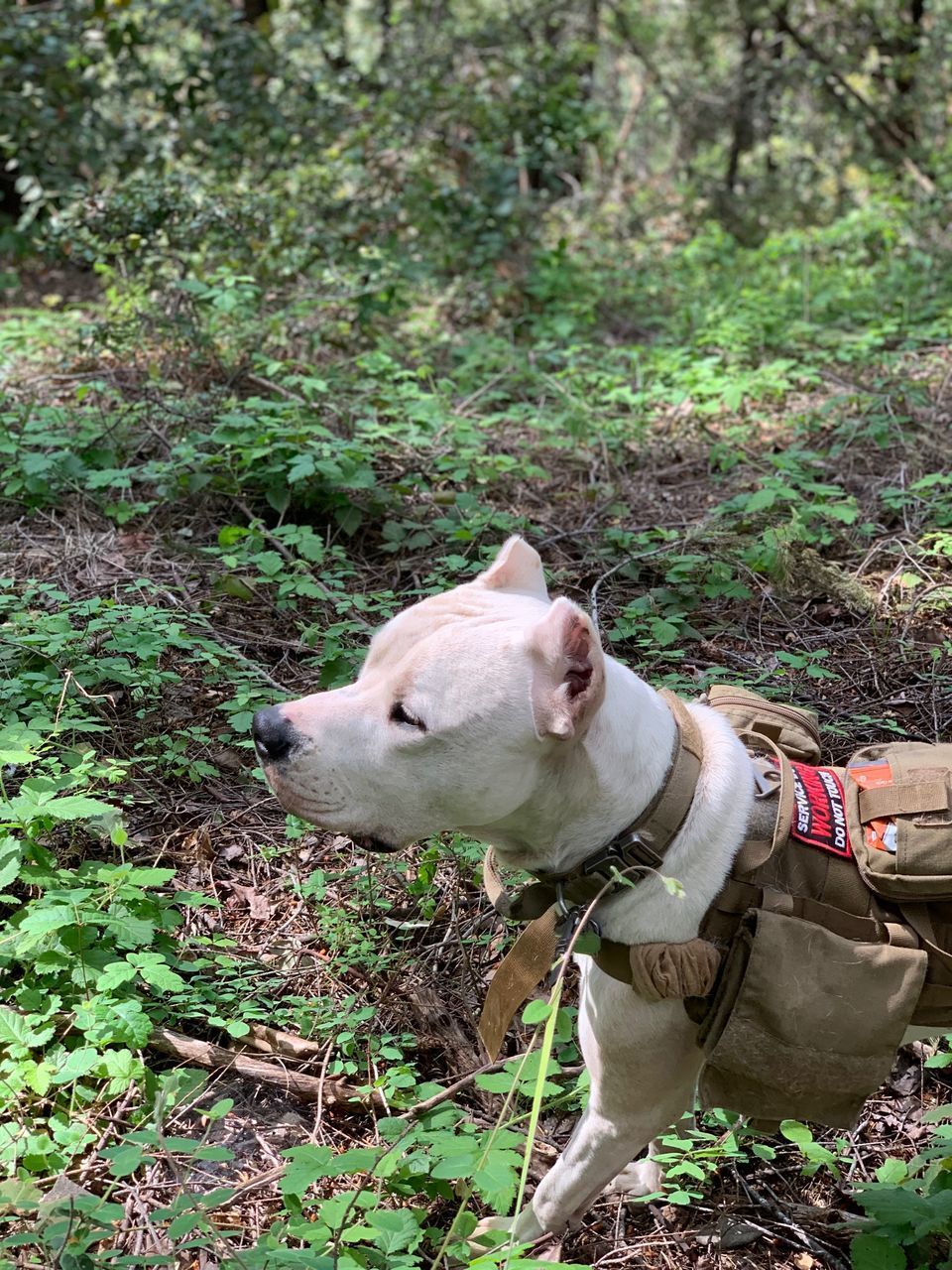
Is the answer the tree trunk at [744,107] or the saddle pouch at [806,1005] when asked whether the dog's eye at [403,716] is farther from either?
the tree trunk at [744,107]

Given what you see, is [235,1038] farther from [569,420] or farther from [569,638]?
[569,420]

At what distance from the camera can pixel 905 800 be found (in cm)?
253

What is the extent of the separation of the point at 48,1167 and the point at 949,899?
2185mm

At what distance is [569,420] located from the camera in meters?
6.80

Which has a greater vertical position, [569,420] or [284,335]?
[284,335]

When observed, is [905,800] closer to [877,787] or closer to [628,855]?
[877,787]

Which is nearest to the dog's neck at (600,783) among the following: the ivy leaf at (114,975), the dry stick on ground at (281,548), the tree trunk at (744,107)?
the ivy leaf at (114,975)

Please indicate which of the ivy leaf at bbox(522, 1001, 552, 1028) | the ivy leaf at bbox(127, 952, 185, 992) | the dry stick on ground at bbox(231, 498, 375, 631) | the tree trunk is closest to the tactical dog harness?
the ivy leaf at bbox(522, 1001, 552, 1028)

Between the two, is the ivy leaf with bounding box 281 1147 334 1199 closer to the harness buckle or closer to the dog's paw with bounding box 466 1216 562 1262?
the dog's paw with bounding box 466 1216 562 1262

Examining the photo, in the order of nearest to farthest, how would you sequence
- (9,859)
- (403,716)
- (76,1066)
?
1. (403,716)
2. (76,1066)
3. (9,859)

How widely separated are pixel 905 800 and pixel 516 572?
3.55ft

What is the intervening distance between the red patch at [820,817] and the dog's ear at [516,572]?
A: 2.62 ft

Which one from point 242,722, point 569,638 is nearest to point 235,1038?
point 242,722

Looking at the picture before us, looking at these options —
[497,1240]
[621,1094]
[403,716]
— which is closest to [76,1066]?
[497,1240]
